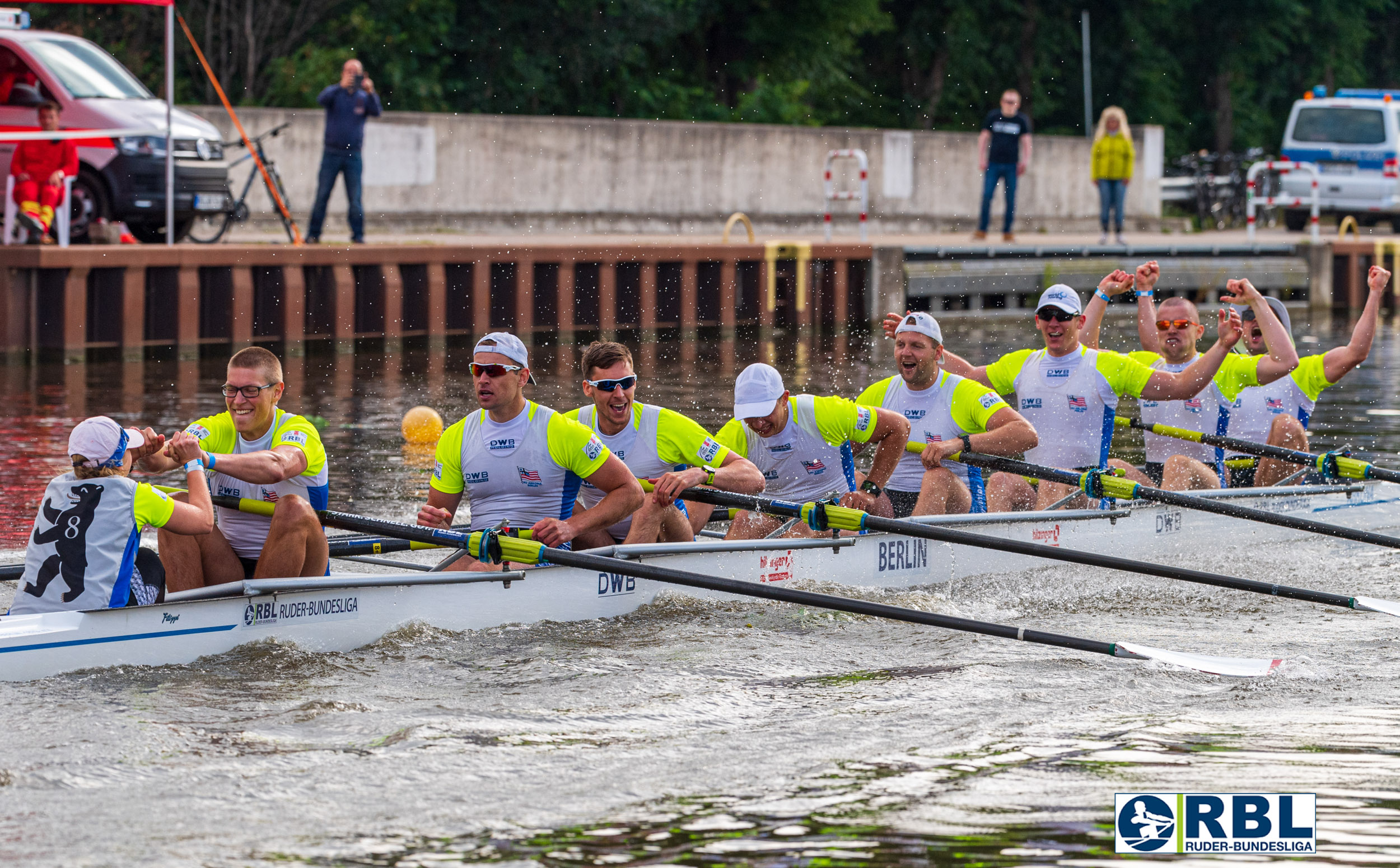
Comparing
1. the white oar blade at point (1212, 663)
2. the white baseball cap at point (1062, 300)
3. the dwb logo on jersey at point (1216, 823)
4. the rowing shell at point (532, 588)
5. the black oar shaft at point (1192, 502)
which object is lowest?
the dwb logo on jersey at point (1216, 823)

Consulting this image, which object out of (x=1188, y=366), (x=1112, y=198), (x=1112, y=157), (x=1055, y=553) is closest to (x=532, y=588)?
(x=1055, y=553)

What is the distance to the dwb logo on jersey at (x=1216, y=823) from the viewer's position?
17.9ft

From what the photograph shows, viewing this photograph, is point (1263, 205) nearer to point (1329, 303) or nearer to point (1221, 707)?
point (1329, 303)

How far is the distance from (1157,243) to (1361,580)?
15.2m

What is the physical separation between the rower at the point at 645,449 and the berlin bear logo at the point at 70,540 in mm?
2249

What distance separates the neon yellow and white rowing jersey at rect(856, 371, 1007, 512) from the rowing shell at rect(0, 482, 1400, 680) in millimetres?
494

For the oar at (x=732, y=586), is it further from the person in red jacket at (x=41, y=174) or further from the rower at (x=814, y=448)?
the person in red jacket at (x=41, y=174)

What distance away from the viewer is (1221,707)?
23.0 ft

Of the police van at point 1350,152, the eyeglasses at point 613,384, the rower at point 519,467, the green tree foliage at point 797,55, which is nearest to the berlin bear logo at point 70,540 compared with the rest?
the rower at point 519,467

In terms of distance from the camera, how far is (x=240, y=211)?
1881cm

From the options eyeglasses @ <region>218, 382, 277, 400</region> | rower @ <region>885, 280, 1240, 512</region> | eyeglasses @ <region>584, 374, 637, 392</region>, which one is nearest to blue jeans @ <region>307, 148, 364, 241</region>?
rower @ <region>885, 280, 1240, 512</region>

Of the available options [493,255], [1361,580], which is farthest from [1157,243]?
[1361,580]

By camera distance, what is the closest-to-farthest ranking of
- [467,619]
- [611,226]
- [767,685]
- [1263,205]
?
1. [767,685]
2. [467,619]
3. [611,226]
4. [1263,205]

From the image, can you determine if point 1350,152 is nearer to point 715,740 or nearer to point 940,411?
point 940,411
